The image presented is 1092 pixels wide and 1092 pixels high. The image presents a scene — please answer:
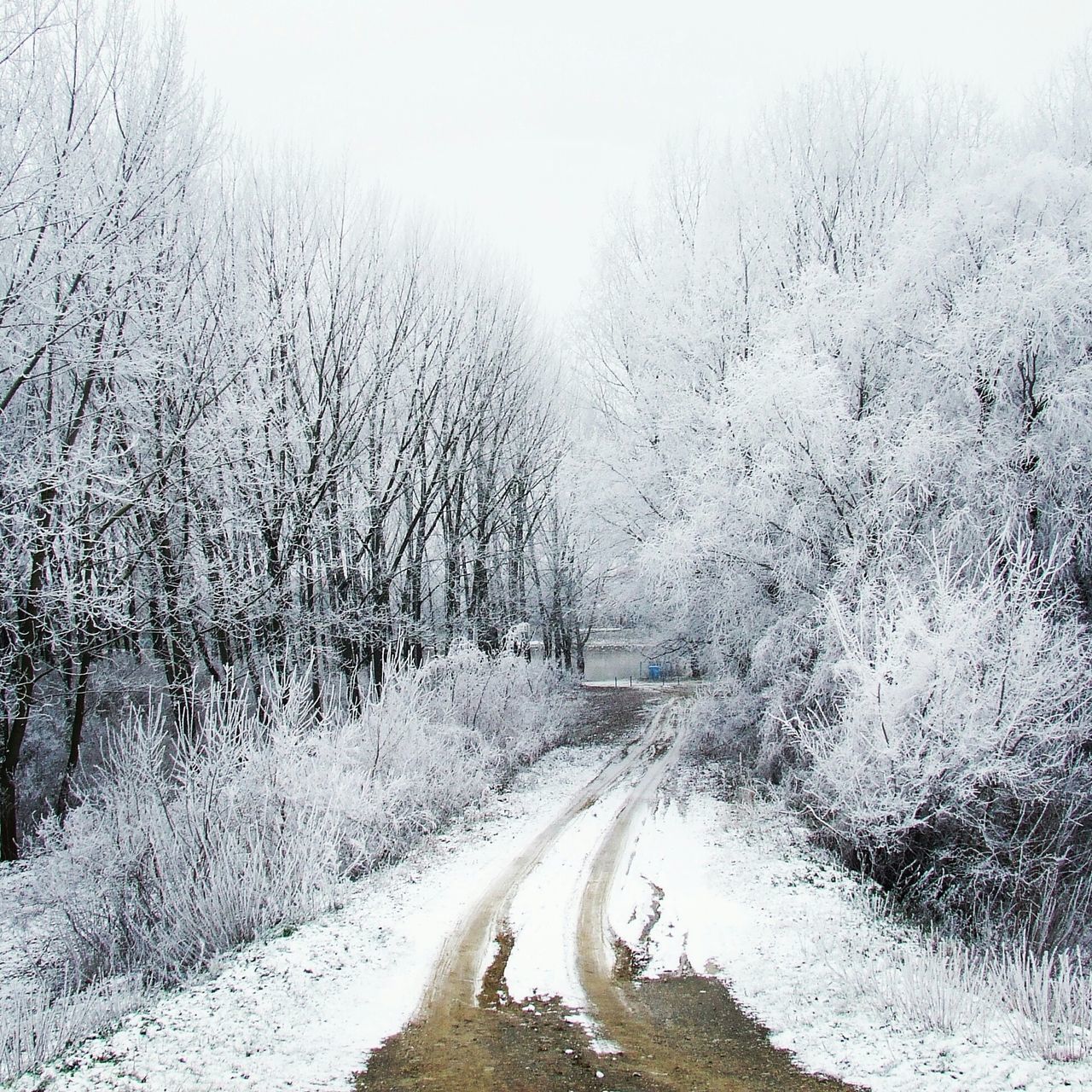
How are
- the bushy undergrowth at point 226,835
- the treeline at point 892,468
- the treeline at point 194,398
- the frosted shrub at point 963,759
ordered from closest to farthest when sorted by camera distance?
1. the bushy undergrowth at point 226,835
2. the frosted shrub at point 963,759
3. the treeline at point 892,468
4. the treeline at point 194,398

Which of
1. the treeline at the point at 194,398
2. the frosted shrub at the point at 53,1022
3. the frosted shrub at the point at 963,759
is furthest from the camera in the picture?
the treeline at the point at 194,398

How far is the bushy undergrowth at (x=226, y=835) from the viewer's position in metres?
6.75

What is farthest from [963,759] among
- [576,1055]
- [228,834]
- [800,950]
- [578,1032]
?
[228,834]

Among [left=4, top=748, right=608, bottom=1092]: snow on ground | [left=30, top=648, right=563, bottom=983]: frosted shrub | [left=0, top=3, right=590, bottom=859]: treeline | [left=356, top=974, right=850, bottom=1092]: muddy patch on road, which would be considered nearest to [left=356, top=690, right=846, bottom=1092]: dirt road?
[left=356, top=974, right=850, bottom=1092]: muddy patch on road

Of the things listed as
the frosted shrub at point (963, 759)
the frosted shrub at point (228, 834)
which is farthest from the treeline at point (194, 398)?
the frosted shrub at point (963, 759)

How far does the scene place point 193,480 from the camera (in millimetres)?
11938

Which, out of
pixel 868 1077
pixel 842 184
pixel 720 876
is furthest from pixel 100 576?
pixel 842 184

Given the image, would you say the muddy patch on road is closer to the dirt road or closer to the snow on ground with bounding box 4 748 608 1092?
the dirt road

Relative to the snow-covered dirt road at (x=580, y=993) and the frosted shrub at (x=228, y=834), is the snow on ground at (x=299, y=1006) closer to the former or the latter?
the snow-covered dirt road at (x=580, y=993)

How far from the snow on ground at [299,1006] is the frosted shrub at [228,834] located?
21.8 inches

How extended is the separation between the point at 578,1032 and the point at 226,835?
3933mm

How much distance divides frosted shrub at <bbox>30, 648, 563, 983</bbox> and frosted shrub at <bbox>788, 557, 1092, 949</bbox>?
216 inches

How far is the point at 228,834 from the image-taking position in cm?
709

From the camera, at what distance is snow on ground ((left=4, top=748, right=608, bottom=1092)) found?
14.2ft
